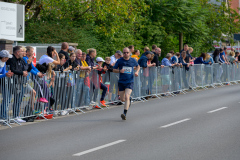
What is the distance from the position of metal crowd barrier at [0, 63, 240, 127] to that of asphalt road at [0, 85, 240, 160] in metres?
0.58

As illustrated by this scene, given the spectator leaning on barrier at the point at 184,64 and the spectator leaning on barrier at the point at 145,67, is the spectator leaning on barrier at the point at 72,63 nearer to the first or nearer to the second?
the spectator leaning on barrier at the point at 145,67

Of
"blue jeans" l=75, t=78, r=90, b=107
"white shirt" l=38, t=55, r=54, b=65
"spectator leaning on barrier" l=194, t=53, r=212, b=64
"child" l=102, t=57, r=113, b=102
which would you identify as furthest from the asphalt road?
"spectator leaning on barrier" l=194, t=53, r=212, b=64

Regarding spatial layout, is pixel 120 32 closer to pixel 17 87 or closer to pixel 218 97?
pixel 218 97

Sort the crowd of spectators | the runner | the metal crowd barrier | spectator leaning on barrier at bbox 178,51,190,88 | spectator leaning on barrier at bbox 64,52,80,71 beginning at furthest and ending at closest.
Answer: spectator leaning on barrier at bbox 178,51,190,88
spectator leaning on barrier at bbox 64,52,80,71
the runner
the crowd of spectators
the metal crowd barrier

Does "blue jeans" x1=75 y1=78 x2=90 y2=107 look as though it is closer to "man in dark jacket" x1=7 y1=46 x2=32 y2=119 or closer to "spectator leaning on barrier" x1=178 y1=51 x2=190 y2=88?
"man in dark jacket" x1=7 y1=46 x2=32 y2=119

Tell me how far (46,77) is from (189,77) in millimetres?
10509

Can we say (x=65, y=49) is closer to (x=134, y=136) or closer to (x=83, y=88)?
(x=83, y=88)

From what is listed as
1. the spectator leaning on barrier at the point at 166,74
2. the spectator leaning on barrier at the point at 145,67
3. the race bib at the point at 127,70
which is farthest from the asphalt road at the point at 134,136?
the spectator leaning on barrier at the point at 166,74

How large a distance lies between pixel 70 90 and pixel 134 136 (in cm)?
487

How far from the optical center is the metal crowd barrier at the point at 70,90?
1223 centimetres

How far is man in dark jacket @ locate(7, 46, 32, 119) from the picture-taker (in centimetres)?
1228

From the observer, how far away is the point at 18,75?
12.4 m

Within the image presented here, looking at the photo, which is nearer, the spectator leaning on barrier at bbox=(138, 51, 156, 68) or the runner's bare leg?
the runner's bare leg

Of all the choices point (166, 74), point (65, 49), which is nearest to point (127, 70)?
point (65, 49)
